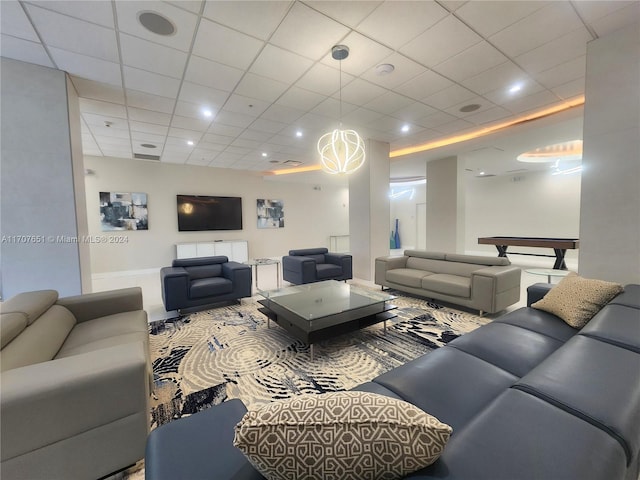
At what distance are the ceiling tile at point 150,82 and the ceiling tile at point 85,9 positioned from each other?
0.69m

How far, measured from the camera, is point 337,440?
1.88 ft

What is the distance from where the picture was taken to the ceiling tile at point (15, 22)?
201cm

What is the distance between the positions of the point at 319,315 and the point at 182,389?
4.05 feet

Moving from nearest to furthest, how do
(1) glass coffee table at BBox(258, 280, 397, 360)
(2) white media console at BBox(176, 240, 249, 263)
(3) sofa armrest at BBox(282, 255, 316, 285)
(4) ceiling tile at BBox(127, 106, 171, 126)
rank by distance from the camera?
1. (1) glass coffee table at BBox(258, 280, 397, 360)
2. (4) ceiling tile at BBox(127, 106, 171, 126)
3. (3) sofa armrest at BBox(282, 255, 316, 285)
4. (2) white media console at BBox(176, 240, 249, 263)

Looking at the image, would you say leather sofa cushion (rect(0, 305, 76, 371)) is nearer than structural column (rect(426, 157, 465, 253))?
Yes

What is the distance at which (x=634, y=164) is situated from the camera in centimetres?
239

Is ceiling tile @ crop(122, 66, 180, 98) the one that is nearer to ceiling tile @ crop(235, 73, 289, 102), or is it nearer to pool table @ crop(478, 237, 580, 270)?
ceiling tile @ crop(235, 73, 289, 102)

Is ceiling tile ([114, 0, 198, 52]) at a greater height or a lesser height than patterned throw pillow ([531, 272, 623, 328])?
greater

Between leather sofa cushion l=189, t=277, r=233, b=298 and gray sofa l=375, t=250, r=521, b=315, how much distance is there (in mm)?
2545

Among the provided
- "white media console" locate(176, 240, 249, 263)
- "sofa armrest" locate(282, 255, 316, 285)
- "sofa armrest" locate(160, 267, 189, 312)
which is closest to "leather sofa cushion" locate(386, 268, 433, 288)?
"sofa armrest" locate(282, 255, 316, 285)

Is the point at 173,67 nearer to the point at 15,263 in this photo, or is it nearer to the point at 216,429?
the point at 15,263

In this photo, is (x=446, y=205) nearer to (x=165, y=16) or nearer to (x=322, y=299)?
(x=322, y=299)

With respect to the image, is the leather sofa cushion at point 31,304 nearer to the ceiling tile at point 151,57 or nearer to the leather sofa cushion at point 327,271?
the ceiling tile at point 151,57

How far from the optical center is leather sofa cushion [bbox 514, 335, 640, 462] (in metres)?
0.76
